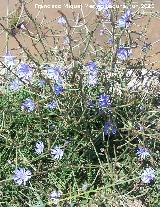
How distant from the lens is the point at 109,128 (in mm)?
2289

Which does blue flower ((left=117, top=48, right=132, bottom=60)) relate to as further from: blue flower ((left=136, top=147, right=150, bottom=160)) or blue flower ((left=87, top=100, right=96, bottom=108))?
blue flower ((left=136, top=147, right=150, bottom=160))

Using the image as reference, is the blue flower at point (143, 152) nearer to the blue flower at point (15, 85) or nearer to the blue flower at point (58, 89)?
the blue flower at point (58, 89)

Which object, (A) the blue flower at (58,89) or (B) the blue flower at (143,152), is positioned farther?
(B) the blue flower at (143,152)

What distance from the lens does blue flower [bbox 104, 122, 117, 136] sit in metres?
2.29

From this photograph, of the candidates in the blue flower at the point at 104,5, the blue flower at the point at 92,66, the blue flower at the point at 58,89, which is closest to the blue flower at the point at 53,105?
the blue flower at the point at 58,89

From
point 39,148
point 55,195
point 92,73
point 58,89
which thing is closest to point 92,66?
point 92,73

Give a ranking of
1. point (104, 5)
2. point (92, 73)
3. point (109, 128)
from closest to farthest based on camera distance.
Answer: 1. point (104, 5)
2. point (92, 73)
3. point (109, 128)

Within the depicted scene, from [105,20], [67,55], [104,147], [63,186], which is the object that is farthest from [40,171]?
[105,20]

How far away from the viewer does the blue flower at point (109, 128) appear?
7.50 ft

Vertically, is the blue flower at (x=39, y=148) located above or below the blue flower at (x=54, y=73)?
below

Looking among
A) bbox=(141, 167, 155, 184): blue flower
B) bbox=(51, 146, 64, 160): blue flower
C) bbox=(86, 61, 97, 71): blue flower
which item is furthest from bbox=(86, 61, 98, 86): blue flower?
bbox=(141, 167, 155, 184): blue flower

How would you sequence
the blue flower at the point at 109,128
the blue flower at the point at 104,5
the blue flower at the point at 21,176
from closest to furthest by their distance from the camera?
the blue flower at the point at 104,5 → the blue flower at the point at 21,176 → the blue flower at the point at 109,128

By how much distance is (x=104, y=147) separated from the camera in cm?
240

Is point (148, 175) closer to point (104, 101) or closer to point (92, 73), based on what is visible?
point (104, 101)
